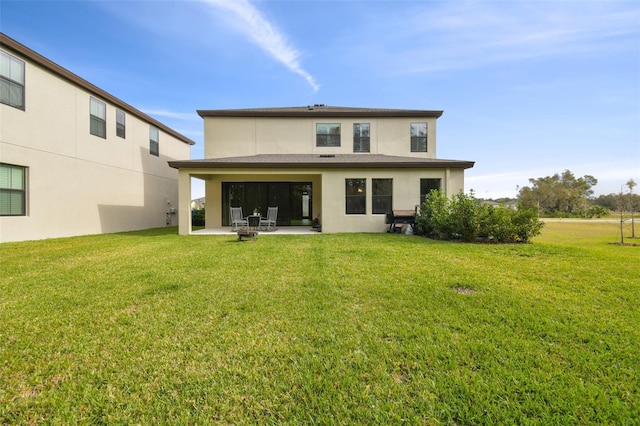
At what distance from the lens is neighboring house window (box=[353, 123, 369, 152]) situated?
14.7 meters

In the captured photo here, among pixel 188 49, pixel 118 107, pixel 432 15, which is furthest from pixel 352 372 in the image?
pixel 188 49

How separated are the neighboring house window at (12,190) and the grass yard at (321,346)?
6.03 meters

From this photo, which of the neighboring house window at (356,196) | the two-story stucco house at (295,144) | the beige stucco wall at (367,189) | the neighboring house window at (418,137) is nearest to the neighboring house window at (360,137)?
the two-story stucco house at (295,144)

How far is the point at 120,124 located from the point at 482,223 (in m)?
16.7

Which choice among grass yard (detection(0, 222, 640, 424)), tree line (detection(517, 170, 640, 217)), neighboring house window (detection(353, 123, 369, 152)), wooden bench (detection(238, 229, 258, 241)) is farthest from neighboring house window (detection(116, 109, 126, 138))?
tree line (detection(517, 170, 640, 217))

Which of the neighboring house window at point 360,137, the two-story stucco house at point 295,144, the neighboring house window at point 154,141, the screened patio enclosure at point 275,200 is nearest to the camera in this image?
the two-story stucco house at point 295,144

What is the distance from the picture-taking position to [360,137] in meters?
14.7

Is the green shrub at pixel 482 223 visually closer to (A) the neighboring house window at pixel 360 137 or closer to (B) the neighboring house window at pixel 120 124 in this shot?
(A) the neighboring house window at pixel 360 137

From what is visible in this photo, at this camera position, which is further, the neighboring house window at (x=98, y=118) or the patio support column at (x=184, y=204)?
the neighboring house window at (x=98, y=118)

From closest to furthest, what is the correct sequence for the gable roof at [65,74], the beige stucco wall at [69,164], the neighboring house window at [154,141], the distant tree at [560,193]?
the gable roof at [65,74]
the beige stucco wall at [69,164]
the neighboring house window at [154,141]
the distant tree at [560,193]

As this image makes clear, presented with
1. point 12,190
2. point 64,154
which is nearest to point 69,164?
point 64,154

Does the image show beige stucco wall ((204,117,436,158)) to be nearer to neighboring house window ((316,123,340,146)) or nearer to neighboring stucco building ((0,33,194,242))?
neighboring house window ((316,123,340,146))

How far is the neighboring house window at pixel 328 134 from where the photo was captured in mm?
14672

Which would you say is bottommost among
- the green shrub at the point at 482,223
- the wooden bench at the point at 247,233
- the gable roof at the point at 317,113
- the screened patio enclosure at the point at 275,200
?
the wooden bench at the point at 247,233
